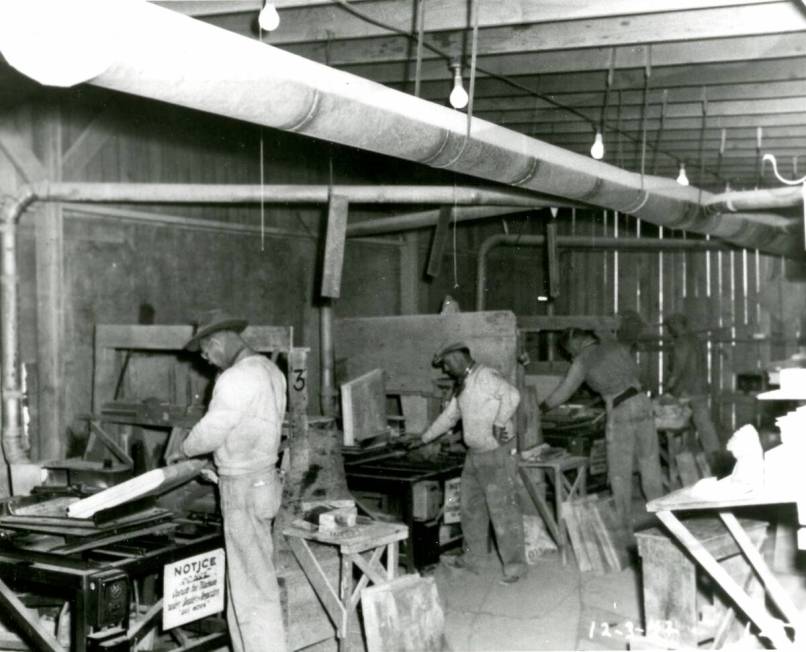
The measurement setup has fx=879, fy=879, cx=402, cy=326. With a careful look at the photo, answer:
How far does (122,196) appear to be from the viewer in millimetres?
7734

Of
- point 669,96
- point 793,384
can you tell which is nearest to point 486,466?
point 669,96

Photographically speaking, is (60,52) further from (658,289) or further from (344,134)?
(658,289)

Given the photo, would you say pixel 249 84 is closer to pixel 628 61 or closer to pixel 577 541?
pixel 628 61

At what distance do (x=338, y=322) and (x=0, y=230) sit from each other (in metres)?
3.76

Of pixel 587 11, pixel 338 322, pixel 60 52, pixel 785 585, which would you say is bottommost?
pixel 785 585

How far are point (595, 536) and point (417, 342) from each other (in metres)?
2.66

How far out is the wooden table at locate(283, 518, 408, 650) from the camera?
5.14 metres

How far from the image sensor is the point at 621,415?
8.18m

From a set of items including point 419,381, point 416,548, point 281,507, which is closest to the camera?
point 281,507

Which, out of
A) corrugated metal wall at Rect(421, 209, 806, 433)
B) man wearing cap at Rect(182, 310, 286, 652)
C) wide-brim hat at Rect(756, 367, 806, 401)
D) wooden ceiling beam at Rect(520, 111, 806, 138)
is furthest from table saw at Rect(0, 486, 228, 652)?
corrugated metal wall at Rect(421, 209, 806, 433)

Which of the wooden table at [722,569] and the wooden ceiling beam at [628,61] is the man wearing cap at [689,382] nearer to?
the wooden ceiling beam at [628,61]

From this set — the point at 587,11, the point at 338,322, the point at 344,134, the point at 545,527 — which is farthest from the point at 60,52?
the point at 338,322

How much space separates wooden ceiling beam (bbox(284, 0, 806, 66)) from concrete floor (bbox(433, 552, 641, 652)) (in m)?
3.44

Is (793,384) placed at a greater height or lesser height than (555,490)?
greater
